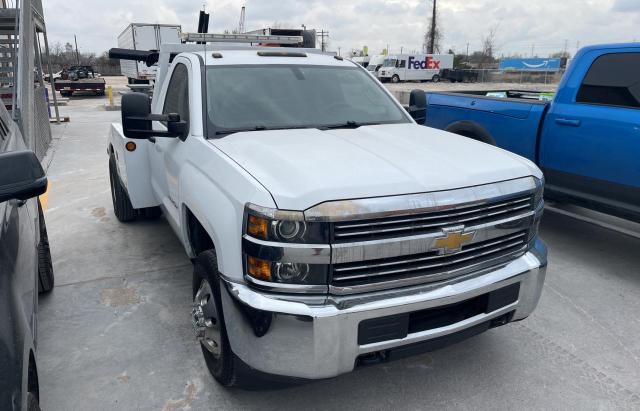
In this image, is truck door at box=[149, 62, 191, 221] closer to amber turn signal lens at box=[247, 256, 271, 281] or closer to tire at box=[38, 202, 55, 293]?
tire at box=[38, 202, 55, 293]

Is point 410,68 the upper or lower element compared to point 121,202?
upper

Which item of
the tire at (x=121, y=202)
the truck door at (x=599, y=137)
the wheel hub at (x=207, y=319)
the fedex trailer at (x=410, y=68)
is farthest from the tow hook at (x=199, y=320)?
the fedex trailer at (x=410, y=68)

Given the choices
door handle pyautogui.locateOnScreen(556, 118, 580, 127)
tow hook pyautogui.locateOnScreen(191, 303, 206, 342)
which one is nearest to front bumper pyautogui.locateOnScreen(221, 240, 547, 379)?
tow hook pyautogui.locateOnScreen(191, 303, 206, 342)

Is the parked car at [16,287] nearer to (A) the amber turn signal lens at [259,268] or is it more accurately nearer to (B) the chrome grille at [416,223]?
(A) the amber turn signal lens at [259,268]

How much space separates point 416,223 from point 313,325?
0.67 m

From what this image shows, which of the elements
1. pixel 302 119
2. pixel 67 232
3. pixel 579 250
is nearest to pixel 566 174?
pixel 579 250

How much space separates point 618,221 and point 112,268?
18.4 feet

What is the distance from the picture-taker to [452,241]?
8.05 ft

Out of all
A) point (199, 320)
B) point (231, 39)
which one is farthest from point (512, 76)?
point (199, 320)

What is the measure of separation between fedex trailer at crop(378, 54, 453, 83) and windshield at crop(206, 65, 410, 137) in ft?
145

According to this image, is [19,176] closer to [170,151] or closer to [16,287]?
[16,287]

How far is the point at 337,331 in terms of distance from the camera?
224 centimetres

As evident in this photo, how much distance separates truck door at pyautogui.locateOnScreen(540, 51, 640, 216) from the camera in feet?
14.2

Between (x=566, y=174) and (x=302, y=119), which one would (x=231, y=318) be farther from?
(x=566, y=174)
